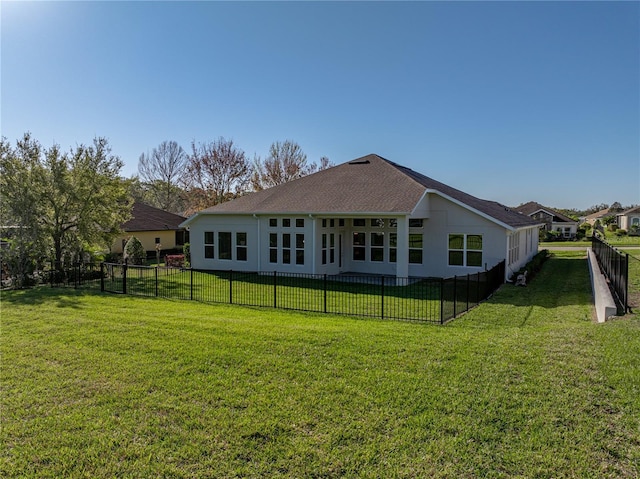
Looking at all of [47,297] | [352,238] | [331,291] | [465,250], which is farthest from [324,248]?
[47,297]

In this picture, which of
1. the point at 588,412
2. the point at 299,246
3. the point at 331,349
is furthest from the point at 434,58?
the point at 588,412

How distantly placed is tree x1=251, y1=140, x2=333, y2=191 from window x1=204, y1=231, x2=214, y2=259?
21319 millimetres

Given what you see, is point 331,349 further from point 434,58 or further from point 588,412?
point 434,58

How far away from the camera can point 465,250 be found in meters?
17.4

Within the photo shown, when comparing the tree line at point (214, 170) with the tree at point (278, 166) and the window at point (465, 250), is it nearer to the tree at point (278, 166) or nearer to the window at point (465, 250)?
the tree at point (278, 166)

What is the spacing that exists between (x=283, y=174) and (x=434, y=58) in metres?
26.7

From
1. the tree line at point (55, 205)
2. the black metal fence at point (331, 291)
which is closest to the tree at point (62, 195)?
the tree line at point (55, 205)

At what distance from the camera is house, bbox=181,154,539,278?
17.0m

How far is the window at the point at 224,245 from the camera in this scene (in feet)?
69.4

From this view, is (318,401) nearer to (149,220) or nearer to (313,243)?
(313,243)

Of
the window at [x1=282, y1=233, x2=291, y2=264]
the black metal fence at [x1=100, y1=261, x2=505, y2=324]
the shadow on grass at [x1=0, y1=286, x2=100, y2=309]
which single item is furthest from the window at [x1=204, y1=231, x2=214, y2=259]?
the shadow on grass at [x1=0, y1=286, x2=100, y2=309]

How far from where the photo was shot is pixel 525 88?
20031mm

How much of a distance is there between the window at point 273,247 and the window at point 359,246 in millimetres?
3714

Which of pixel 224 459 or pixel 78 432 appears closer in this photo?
pixel 224 459
